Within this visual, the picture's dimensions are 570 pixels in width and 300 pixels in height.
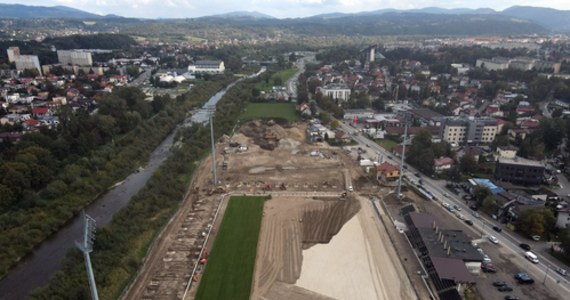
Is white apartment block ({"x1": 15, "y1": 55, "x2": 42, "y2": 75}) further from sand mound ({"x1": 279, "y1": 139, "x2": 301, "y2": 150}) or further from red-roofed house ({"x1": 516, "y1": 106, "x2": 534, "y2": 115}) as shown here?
red-roofed house ({"x1": 516, "y1": 106, "x2": 534, "y2": 115})

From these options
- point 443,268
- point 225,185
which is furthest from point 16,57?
point 443,268

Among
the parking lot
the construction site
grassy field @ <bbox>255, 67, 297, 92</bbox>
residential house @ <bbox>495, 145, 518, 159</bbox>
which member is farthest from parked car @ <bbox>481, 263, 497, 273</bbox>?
grassy field @ <bbox>255, 67, 297, 92</bbox>

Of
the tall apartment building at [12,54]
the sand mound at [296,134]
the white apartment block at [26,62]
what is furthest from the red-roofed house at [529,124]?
the tall apartment building at [12,54]

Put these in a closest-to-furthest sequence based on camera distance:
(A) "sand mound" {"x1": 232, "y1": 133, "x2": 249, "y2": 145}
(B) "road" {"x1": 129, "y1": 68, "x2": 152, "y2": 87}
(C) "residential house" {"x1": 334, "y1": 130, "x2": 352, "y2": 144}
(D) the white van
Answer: (D) the white van → (A) "sand mound" {"x1": 232, "y1": 133, "x2": 249, "y2": 145} → (C) "residential house" {"x1": 334, "y1": 130, "x2": 352, "y2": 144} → (B) "road" {"x1": 129, "y1": 68, "x2": 152, "y2": 87}

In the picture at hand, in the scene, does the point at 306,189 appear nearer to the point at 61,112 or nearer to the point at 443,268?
the point at 443,268

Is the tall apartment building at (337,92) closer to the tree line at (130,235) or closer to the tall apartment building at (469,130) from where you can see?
the tall apartment building at (469,130)

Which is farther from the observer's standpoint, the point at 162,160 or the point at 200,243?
the point at 162,160
